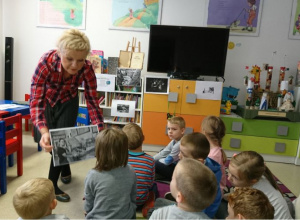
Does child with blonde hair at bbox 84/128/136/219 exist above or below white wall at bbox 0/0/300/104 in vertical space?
below

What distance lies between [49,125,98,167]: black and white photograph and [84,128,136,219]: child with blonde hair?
0.28 meters

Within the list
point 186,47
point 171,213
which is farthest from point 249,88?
point 171,213

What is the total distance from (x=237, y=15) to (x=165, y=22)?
998mm

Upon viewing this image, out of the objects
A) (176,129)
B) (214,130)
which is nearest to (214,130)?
(214,130)

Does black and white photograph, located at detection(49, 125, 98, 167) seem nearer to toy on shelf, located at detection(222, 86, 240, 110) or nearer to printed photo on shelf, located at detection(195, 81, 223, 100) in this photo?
printed photo on shelf, located at detection(195, 81, 223, 100)

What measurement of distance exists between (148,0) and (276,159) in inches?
109

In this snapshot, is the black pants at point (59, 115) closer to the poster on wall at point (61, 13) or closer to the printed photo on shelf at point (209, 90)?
the printed photo on shelf at point (209, 90)

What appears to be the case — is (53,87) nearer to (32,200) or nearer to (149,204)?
(32,200)

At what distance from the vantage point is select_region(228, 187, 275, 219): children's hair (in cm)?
A: 111

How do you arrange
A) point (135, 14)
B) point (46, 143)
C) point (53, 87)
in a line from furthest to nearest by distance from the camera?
point (135, 14)
point (53, 87)
point (46, 143)

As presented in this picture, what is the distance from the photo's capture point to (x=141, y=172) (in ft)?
5.47

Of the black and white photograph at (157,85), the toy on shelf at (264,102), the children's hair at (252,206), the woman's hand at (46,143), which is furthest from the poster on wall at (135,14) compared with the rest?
the children's hair at (252,206)

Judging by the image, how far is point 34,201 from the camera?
1.02 m

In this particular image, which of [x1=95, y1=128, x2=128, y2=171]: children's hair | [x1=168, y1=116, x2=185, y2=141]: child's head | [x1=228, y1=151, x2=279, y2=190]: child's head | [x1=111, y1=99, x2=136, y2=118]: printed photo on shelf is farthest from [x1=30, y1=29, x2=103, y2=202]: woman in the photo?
[x1=111, y1=99, x2=136, y2=118]: printed photo on shelf
